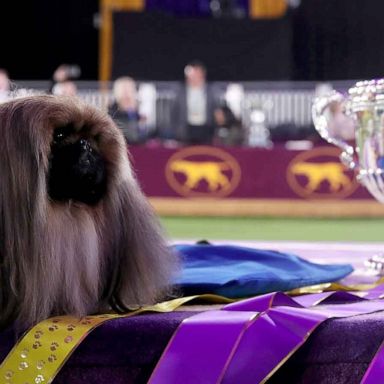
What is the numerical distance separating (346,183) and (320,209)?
27cm

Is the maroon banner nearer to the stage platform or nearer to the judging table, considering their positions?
the judging table

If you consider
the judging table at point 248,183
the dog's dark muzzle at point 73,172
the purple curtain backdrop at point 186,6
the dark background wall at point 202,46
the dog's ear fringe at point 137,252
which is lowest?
the judging table at point 248,183

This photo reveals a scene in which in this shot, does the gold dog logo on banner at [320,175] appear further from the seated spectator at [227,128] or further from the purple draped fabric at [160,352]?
the purple draped fabric at [160,352]

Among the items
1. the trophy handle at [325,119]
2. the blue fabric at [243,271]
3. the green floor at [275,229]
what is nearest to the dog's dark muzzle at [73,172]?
the blue fabric at [243,271]

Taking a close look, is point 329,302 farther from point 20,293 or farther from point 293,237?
point 293,237

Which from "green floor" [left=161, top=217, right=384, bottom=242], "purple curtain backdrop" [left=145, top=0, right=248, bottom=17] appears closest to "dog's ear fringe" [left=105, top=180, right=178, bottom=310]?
"green floor" [left=161, top=217, right=384, bottom=242]

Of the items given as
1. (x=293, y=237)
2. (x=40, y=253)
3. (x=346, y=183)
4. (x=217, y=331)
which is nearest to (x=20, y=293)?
(x=40, y=253)

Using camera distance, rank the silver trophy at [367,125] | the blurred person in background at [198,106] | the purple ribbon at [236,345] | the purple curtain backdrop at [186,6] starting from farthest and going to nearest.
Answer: the purple curtain backdrop at [186,6] → the blurred person in background at [198,106] → the silver trophy at [367,125] → the purple ribbon at [236,345]

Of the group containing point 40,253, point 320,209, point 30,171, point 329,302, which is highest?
point 30,171

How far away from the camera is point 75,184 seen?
5.17ft

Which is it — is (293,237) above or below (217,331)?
below

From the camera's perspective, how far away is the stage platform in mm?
1518

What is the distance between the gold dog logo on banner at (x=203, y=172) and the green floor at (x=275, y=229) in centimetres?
22

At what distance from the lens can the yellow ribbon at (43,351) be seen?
1510 mm
